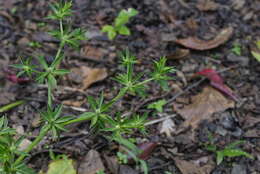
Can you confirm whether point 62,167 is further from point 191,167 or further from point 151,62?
point 151,62

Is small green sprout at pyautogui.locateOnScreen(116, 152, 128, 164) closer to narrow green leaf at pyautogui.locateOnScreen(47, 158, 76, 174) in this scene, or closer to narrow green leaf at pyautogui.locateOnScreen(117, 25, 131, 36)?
narrow green leaf at pyautogui.locateOnScreen(47, 158, 76, 174)

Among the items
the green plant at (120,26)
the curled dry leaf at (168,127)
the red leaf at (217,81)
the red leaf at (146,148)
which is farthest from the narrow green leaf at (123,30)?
the red leaf at (146,148)

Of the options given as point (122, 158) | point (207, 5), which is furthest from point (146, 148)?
point (207, 5)

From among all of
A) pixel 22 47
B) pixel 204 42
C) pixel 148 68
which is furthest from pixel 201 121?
pixel 22 47

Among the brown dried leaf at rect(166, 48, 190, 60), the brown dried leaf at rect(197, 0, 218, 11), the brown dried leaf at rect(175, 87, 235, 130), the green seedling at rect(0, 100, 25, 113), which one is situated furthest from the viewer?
the brown dried leaf at rect(197, 0, 218, 11)

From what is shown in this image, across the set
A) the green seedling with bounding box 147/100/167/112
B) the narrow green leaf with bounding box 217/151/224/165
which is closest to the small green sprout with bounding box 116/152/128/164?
the green seedling with bounding box 147/100/167/112

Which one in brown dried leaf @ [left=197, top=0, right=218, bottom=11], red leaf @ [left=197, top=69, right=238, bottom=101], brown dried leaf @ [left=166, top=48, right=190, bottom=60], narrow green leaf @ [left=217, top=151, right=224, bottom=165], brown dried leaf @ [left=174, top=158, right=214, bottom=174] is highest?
brown dried leaf @ [left=197, top=0, right=218, bottom=11]

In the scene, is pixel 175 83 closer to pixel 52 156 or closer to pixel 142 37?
pixel 142 37
